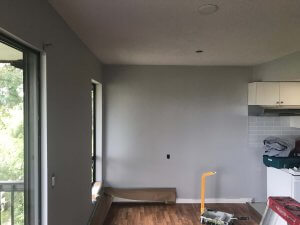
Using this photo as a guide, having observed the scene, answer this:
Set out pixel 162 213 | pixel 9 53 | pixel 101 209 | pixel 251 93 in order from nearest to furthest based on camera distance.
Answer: pixel 9 53, pixel 101 209, pixel 162 213, pixel 251 93

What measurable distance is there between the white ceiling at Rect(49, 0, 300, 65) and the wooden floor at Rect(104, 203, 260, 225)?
2684 mm

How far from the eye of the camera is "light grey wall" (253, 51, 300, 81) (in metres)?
3.83

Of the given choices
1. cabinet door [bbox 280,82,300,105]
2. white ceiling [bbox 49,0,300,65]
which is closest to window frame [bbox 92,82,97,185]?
white ceiling [bbox 49,0,300,65]

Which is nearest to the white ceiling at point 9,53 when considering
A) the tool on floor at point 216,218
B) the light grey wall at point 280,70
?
the light grey wall at point 280,70

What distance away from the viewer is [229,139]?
5.25 m

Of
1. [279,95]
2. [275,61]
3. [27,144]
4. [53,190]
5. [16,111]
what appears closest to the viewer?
[16,111]

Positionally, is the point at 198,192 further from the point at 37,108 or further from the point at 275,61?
the point at 37,108

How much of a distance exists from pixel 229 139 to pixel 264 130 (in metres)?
0.70

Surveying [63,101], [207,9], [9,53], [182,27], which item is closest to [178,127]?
[182,27]

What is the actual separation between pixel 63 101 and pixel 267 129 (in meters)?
4.15

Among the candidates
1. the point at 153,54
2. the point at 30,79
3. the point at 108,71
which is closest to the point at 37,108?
the point at 30,79

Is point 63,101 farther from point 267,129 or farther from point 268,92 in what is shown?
point 267,129

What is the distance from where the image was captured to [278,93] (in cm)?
479

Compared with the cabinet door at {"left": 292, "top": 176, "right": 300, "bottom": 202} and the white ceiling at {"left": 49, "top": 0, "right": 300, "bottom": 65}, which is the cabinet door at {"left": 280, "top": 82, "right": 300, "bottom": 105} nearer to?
the white ceiling at {"left": 49, "top": 0, "right": 300, "bottom": 65}
